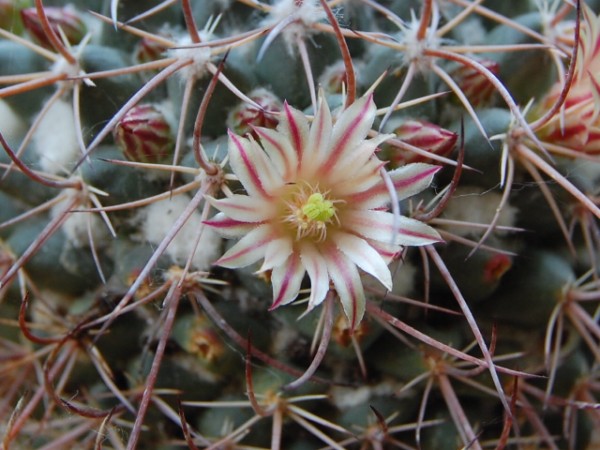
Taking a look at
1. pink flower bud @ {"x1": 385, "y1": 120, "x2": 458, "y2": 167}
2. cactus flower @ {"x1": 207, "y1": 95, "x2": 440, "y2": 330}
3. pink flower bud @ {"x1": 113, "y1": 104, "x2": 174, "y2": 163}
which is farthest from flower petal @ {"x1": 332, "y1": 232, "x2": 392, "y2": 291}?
pink flower bud @ {"x1": 113, "y1": 104, "x2": 174, "y2": 163}

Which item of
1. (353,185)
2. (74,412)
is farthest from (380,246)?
(74,412)

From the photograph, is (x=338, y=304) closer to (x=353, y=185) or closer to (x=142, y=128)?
(x=353, y=185)

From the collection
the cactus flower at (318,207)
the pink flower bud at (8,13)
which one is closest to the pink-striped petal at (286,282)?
the cactus flower at (318,207)

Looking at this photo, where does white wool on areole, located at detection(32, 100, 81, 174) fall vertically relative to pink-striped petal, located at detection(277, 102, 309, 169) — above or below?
below

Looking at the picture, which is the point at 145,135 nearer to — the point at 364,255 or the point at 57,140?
the point at 57,140

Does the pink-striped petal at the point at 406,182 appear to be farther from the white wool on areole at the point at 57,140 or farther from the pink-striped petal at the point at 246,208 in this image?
the white wool on areole at the point at 57,140

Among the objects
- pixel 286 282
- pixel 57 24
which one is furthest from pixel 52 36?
pixel 286 282

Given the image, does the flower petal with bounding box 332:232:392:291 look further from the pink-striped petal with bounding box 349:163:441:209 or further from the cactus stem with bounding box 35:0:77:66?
the cactus stem with bounding box 35:0:77:66

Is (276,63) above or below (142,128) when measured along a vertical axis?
above
